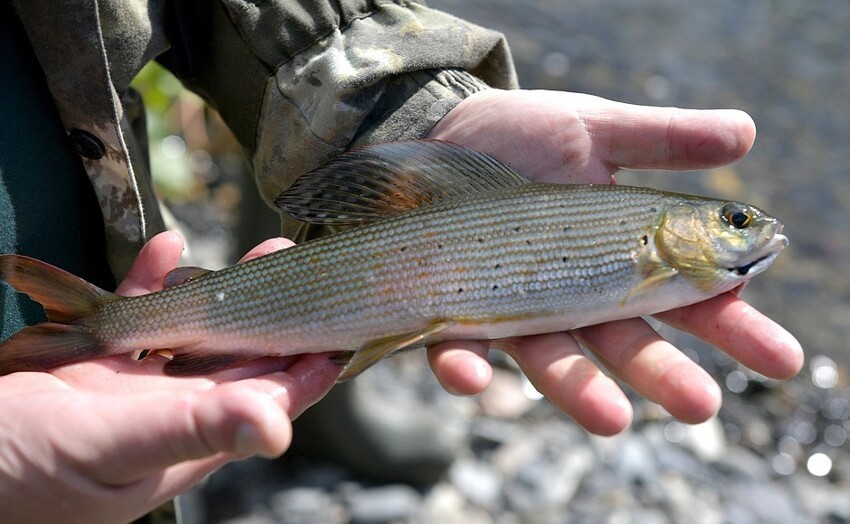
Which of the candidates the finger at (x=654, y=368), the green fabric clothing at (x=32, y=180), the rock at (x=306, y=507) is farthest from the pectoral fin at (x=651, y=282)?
the rock at (x=306, y=507)

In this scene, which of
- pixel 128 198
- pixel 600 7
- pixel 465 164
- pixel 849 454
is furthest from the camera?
pixel 600 7

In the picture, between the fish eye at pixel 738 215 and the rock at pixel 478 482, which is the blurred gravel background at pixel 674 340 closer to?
the rock at pixel 478 482

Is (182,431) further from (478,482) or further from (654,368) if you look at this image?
(478,482)

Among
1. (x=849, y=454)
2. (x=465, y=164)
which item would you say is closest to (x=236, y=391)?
(x=465, y=164)

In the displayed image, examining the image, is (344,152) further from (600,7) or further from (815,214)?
(600,7)

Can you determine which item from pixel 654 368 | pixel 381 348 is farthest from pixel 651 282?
pixel 381 348

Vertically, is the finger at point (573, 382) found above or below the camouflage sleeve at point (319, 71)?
below

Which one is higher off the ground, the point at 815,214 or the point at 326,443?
the point at 326,443
